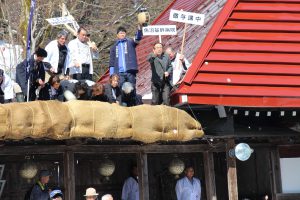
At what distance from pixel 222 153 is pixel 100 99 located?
416 cm

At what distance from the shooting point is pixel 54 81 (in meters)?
12.4

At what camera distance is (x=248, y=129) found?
14.4 meters

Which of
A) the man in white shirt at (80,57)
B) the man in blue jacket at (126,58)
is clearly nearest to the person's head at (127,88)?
the man in blue jacket at (126,58)

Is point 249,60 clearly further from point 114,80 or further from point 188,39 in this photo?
point 188,39

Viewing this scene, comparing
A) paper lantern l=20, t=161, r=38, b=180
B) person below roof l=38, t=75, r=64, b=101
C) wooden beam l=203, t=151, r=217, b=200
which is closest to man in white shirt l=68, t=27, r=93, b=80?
person below roof l=38, t=75, r=64, b=101

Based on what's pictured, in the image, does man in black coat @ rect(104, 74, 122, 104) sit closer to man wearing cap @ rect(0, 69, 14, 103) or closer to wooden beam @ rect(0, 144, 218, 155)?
wooden beam @ rect(0, 144, 218, 155)

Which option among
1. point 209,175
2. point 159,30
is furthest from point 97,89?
point 209,175

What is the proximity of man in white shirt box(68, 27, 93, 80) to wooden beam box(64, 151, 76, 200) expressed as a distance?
142cm

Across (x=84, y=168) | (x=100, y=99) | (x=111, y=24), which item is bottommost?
(x=84, y=168)

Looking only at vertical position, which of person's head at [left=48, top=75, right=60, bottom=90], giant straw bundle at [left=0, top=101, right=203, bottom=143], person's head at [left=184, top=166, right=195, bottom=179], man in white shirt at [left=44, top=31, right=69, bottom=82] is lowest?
person's head at [left=184, top=166, right=195, bottom=179]

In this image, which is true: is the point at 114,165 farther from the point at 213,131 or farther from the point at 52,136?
the point at 52,136

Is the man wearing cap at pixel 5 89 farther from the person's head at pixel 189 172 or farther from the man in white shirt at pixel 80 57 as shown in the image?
the person's head at pixel 189 172

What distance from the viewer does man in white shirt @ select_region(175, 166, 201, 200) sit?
1438cm

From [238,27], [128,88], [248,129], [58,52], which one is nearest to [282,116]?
[248,129]
